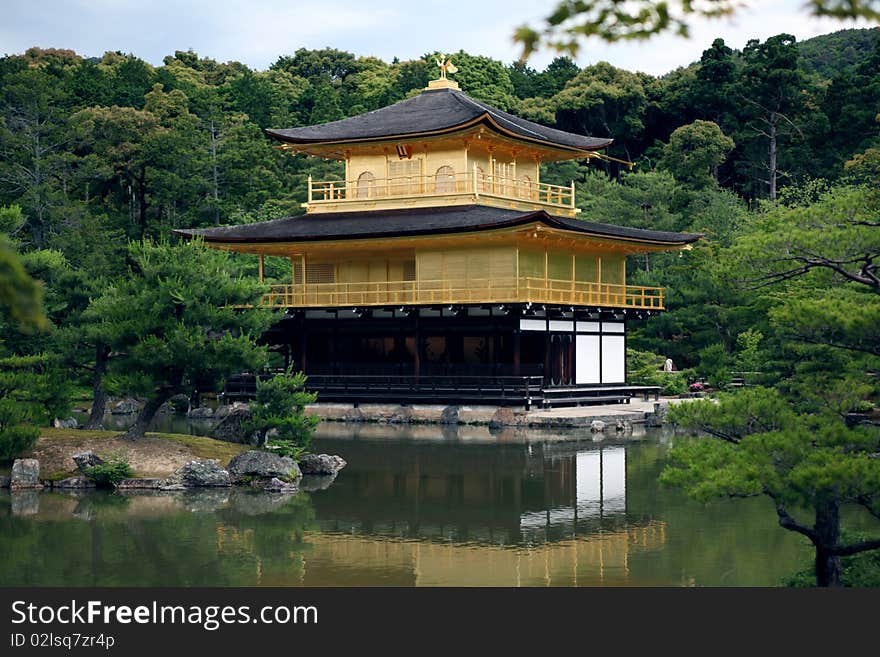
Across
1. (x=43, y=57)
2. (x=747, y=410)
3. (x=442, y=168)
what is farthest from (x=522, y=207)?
(x=43, y=57)

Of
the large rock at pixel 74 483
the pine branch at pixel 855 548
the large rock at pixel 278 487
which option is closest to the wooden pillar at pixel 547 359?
the large rock at pixel 278 487

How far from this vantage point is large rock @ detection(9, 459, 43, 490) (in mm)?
20672

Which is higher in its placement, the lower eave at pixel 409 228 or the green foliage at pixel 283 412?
the lower eave at pixel 409 228

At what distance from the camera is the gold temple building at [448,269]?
36.1 metres

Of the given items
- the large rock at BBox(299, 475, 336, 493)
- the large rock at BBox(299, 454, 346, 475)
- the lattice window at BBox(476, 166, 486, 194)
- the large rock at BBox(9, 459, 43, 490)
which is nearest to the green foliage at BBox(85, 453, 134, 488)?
the large rock at BBox(9, 459, 43, 490)

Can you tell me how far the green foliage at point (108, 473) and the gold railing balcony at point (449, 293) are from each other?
1317cm

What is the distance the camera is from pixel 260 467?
68.8 ft

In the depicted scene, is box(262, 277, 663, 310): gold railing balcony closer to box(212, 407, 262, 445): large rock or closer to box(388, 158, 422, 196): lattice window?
box(388, 158, 422, 196): lattice window

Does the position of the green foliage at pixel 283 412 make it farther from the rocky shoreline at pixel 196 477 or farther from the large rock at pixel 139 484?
the large rock at pixel 139 484

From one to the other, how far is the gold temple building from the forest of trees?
405cm

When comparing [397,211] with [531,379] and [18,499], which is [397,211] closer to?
[531,379]

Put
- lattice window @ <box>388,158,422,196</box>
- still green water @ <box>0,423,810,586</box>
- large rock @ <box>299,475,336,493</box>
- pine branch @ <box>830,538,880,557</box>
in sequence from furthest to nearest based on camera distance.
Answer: lattice window @ <box>388,158,422,196</box> < large rock @ <box>299,475,336,493</box> < still green water @ <box>0,423,810,586</box> < pine branch @ <box>830,538,880,557</box>

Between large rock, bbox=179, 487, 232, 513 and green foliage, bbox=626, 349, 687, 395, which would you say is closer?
large rock, bbox=179, 487, 232, 513

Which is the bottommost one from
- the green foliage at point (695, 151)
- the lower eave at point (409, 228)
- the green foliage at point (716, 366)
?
the green foliage at point (716, 366)
